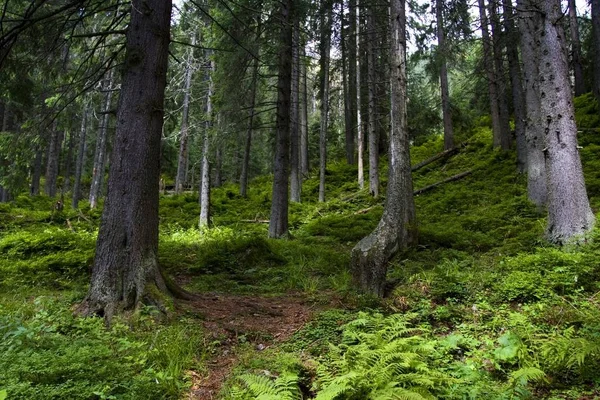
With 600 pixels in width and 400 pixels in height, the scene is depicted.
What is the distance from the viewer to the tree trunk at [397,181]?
6.73m

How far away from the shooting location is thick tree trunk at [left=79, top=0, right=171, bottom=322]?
466 centimetres

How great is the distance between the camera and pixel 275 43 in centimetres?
1069

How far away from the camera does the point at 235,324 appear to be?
4883 mm

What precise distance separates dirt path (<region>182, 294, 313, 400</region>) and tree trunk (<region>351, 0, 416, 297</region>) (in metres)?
1.37

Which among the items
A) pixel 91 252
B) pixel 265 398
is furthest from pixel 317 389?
pixel 91 252

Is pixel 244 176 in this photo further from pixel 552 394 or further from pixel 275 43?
pixel 552 394

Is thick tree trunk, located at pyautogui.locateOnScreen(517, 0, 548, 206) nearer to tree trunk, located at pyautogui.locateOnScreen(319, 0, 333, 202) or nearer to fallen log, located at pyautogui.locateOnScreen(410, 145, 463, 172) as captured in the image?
tree trunk, located at pyautogui.locateOnScreen(319, 0, 333, 202)

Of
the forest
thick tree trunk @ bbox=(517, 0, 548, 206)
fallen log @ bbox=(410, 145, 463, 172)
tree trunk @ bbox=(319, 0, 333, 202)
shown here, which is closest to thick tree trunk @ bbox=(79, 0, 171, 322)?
the forest

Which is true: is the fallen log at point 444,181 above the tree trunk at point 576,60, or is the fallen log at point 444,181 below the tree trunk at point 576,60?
below

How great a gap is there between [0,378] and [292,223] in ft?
35.2

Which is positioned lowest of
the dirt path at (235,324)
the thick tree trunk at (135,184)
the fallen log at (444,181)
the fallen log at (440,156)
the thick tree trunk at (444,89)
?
the dirt path at (235,324)

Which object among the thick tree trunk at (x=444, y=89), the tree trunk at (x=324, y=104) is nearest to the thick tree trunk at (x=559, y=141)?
the tree trunk at (x=324, y=104)

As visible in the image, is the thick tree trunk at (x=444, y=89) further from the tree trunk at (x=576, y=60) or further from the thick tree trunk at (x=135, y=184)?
the thick tree trunk at (x=135, y=184)

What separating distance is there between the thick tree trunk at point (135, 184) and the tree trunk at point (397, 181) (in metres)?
3.05
